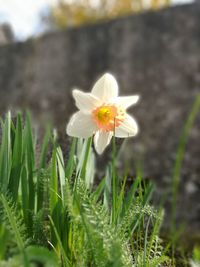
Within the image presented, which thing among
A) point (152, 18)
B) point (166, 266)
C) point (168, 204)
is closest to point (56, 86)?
point (152, 18)

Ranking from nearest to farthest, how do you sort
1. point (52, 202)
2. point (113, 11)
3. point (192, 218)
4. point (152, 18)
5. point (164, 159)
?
1. point (52, 202)
2. point (192, 218)
3. point (164, 159)
4. point (152, 18)
5. point (113, 11)

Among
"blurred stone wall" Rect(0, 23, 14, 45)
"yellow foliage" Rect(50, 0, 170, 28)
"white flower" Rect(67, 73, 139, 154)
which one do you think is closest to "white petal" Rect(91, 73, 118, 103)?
"white flower" Rect(67, 73, 139, 154)

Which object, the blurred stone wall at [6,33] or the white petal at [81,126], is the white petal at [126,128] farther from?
the blurred stone wall at [6,33]

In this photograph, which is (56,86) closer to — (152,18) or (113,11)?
(152,18)

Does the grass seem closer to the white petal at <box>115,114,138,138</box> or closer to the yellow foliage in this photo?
the white petal at <box>115,114,138,138</box>

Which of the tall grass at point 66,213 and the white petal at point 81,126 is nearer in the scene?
the tall grass at point 66,213

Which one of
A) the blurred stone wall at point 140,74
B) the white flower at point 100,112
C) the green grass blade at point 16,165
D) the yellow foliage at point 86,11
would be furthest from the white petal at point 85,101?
the yellow foliage at point 86,11
